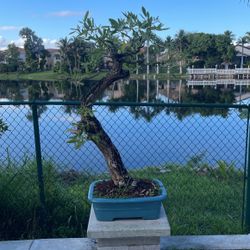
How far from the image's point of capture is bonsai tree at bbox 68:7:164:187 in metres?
2.19

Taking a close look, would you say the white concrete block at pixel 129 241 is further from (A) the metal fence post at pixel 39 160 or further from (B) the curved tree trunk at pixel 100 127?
(A) the metal fence post at pixel 39 160

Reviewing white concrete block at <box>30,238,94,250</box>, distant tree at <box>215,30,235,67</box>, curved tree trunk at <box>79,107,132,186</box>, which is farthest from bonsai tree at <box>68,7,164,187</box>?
distant tree at <box>215,30,235,67</box>

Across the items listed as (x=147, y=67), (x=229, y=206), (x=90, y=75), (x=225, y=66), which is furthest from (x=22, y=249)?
(x=225, y=66)

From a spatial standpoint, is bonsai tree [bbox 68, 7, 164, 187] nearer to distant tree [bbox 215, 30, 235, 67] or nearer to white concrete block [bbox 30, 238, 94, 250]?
white concrete block [bbox 30, 238, 94, 250]

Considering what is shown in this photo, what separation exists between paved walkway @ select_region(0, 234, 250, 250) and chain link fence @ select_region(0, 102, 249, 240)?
10.5 inches

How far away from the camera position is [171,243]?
302 cm

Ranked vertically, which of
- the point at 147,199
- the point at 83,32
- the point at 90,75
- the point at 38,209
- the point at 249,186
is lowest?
the point at 38,209

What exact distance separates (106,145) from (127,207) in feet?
1.44

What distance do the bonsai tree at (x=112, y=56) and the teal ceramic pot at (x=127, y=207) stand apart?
0.63 ft

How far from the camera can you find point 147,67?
2.58 m

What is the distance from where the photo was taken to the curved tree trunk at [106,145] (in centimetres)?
237

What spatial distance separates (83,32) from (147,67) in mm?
557

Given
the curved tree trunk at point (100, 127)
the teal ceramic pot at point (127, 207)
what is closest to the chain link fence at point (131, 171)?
the curved tree trunk at point (100, 127)

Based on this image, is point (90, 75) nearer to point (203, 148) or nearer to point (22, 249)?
point (22, 249)
